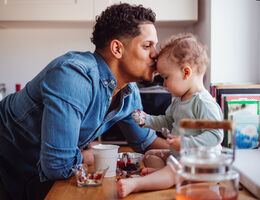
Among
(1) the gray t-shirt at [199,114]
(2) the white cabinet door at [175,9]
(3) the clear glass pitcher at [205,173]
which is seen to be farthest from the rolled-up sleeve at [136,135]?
(2) the white cabinet door at [175,9]

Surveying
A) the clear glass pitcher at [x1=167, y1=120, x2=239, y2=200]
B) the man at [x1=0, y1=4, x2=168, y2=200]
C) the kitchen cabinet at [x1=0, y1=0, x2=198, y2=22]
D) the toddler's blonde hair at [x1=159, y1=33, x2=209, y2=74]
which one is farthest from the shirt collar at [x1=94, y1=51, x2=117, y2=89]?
the kitchen cabinet at [x1=0, y1=0, x2=198, y2=22]

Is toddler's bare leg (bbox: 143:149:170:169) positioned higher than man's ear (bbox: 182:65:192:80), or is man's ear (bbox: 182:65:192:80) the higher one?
man's ear (bbox: 182:65:192:80)

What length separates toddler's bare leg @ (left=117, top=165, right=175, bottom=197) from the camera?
2.66 feet

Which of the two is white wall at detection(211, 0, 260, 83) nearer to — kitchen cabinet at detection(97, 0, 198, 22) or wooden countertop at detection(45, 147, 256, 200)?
kitchen cabinet at detection(97, 0, 198, 22)

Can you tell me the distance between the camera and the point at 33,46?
295 centimetres

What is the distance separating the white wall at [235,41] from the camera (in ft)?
7.05

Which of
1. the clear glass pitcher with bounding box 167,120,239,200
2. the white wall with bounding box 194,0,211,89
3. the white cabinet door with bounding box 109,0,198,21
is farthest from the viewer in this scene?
the white cabinet door with bounding box 109,0,198,21

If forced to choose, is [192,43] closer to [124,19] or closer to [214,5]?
[124,19]

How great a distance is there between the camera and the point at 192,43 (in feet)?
3.89

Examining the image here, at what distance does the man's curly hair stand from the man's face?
1.0 inches

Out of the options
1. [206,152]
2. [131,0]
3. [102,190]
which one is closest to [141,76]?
[102,190]

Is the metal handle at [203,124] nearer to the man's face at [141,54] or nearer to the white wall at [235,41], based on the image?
the man's face at [141,54]

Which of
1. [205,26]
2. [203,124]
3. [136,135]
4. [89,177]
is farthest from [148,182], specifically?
[205,26]

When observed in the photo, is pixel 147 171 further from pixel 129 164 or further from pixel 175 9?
pixel 175 9
